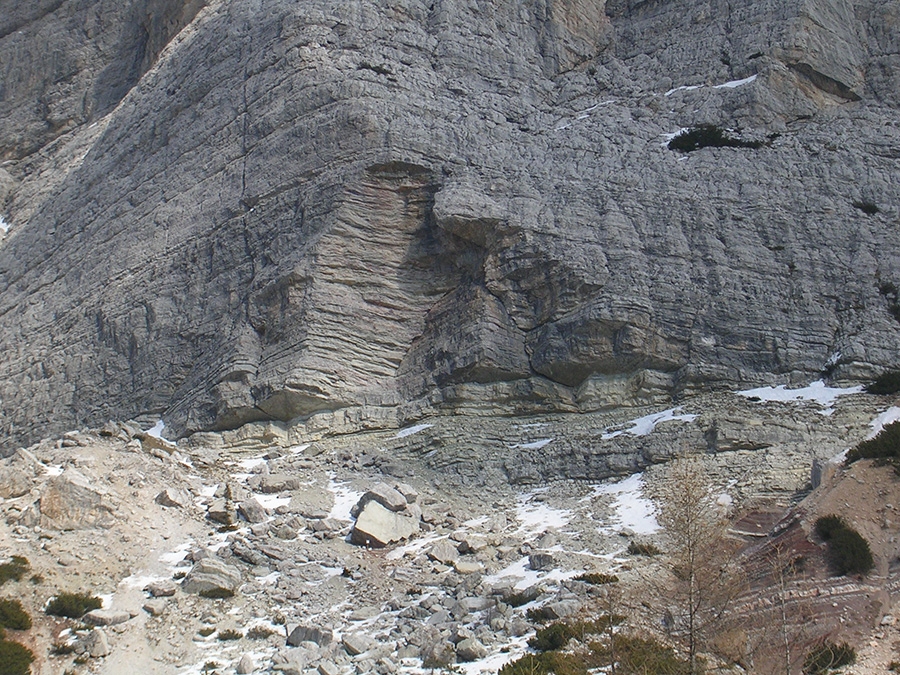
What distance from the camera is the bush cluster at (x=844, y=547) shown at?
61.9 feet

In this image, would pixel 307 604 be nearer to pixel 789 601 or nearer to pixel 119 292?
pixel 789 601

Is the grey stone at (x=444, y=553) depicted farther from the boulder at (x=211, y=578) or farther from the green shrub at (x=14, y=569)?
the green shrub at (x=14, y=569)

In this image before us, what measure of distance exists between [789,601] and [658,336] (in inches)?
556

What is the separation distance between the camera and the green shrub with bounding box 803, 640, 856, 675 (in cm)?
1580

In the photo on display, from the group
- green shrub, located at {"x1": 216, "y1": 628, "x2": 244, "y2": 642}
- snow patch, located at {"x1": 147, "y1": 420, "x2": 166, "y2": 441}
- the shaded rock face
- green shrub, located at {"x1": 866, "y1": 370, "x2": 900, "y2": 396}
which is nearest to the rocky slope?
green shrub, located at {"x1": 216, "y1": 628, "x2": 244, "y2": 642}

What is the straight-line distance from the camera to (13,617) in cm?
1967

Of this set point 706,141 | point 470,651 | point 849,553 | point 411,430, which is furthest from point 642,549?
point 706,141

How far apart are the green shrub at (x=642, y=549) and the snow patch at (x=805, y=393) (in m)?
8.80

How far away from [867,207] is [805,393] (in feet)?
26.8

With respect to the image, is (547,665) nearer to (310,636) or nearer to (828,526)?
(310,636)

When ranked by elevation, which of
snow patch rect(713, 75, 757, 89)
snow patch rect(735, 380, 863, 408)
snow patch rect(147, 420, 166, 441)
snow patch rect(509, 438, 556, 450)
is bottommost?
snow patch rect(509, 438, 556, 450)

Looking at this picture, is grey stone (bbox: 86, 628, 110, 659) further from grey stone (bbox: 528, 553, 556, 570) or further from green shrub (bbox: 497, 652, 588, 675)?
grey stone (bbox: 528, 553, 556, 570)

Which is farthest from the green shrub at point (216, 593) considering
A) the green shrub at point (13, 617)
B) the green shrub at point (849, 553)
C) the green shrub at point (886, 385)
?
the green shrub at point (886, 385)

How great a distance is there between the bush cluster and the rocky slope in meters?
0.27
